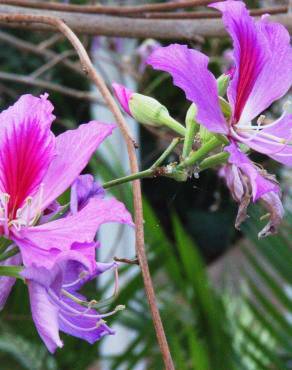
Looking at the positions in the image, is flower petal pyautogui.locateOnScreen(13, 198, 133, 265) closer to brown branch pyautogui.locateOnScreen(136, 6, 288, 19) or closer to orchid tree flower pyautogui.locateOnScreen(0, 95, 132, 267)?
orchid tree flower pyautogui.locateOnScreen(0, 95, 132, 267)

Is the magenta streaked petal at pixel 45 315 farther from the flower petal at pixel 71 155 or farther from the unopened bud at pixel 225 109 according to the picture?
the unopened bud at pixel 225 109

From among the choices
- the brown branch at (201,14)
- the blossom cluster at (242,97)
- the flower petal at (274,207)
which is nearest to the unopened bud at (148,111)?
the blossom cluster at (242,97)

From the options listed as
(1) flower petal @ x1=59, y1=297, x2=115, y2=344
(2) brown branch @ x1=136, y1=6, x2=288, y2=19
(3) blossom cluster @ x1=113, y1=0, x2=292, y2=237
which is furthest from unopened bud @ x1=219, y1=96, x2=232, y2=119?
(2) brown branch @ x1=136, y1=6, x2=288, y2=19

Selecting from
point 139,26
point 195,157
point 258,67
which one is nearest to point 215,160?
point 195,157

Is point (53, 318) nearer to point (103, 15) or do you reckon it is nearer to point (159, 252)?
point (103, 15)

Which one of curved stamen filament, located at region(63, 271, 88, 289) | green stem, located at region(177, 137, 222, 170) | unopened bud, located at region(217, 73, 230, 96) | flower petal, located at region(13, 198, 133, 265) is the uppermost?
unopened bud, located at region(217, 73, 230, 96)

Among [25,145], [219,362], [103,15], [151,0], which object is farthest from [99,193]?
[151,0]
